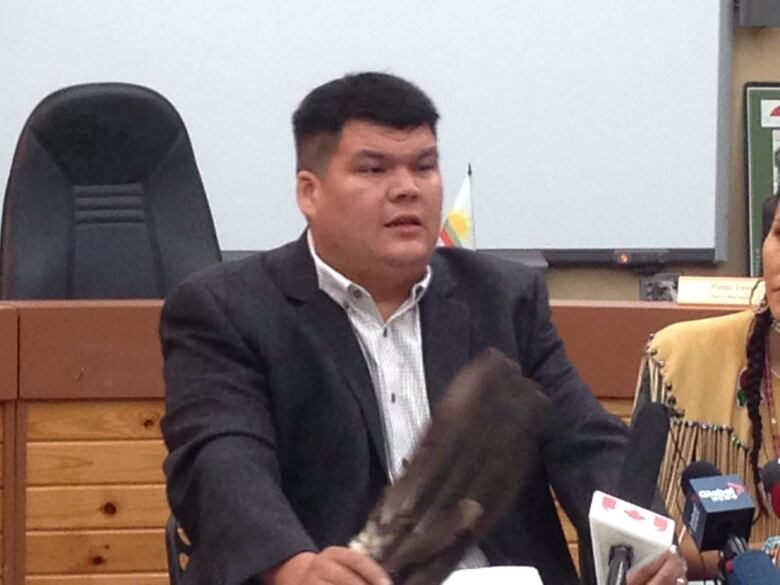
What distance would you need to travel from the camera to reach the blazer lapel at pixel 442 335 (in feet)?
6.50

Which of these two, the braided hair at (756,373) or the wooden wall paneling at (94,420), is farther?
the wooden wall paneling at (94,420)

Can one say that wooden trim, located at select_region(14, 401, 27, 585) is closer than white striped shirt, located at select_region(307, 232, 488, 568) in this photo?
No

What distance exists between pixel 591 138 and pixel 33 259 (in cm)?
206

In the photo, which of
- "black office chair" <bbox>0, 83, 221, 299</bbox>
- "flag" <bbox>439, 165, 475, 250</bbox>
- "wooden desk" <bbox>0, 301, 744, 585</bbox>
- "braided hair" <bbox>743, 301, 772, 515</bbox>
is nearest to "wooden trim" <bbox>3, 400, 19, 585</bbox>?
"wooden desk" <bbox>0, 301, 744, 585</bbox>

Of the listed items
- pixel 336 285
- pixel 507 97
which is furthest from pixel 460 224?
pixel 336 285

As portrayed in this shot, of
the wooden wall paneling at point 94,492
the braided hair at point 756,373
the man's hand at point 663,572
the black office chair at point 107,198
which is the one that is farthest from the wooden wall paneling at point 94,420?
the man's hand at point 663,572

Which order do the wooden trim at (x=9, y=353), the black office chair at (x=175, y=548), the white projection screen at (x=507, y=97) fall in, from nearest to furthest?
the black office chair at (x=175, y=548), the wooden trim at (x=9, y=353), the white projection screen at (x=507, y=97)

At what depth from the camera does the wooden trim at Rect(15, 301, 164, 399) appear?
2.82m

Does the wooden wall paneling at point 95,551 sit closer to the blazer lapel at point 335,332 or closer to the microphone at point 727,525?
the blazer lapel at point 335,332

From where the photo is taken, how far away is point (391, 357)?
6.52 ft

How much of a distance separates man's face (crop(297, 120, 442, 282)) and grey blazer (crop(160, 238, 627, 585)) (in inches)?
3.7

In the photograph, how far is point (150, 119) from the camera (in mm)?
3590

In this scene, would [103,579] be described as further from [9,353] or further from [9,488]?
[9,353]

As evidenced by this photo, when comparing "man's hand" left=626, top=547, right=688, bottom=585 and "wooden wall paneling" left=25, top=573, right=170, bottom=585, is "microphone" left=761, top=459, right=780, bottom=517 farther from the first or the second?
"wooden wall paneling" left=25, top=573, right=170, bottom=585
